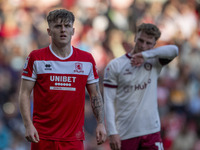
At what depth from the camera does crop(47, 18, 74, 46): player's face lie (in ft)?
16.4

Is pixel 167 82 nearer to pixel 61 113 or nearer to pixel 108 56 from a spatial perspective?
pixel 108 56

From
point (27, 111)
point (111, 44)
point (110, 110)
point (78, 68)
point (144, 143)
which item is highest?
point (111, 44)

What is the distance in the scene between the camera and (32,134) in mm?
4770

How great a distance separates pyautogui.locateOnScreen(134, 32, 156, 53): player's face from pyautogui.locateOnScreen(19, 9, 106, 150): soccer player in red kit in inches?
61.5

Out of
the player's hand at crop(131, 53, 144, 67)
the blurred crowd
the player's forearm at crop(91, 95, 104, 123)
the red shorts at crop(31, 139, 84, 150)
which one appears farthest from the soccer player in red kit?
the blurred crowd

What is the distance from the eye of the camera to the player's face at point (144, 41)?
21.1 feet

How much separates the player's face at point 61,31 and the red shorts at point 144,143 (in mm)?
1875

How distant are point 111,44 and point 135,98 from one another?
9598 millimetres

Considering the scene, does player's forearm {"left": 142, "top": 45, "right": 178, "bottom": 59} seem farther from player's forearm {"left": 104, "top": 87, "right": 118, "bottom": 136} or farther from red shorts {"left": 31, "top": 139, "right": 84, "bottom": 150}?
red shorts {"left": 31, "top": 139, "right": 84, "bottom": 150}

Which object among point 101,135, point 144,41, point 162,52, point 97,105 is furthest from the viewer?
point 162,52

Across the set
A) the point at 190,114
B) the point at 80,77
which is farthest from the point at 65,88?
the point at 190,114

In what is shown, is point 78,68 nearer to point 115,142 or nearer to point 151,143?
point 115,142

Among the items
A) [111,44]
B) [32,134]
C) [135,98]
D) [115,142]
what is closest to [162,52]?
[135,98]

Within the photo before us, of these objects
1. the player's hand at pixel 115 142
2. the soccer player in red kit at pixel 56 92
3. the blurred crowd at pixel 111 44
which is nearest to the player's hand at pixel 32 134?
the soccer player in red kit at pixel 56 92
